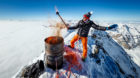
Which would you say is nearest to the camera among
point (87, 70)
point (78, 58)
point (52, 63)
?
point (52, 63)

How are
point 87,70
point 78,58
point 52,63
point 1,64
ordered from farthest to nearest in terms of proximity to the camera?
point 1,64
point 78,58
point 87,70
point 52,63

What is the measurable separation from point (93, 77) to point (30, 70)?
3414mm

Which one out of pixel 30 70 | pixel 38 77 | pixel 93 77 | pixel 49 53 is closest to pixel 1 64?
pixel 30 70

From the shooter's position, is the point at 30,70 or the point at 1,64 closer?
the point at 30,70

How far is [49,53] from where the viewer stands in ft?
11.1

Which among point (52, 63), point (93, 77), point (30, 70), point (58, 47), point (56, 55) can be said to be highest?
point (58, 47)

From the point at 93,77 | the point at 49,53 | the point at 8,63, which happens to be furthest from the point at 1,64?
the point at 93,77

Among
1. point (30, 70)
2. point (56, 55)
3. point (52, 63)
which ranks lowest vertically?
point (30, 70)

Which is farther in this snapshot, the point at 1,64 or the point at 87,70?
the point at 1,64

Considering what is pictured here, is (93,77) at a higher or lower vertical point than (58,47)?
lower

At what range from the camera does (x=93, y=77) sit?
13.3ft

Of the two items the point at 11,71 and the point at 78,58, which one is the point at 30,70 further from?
the point at 11,71

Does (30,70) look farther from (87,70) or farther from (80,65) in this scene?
(87,70)

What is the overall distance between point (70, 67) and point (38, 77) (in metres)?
1.64
